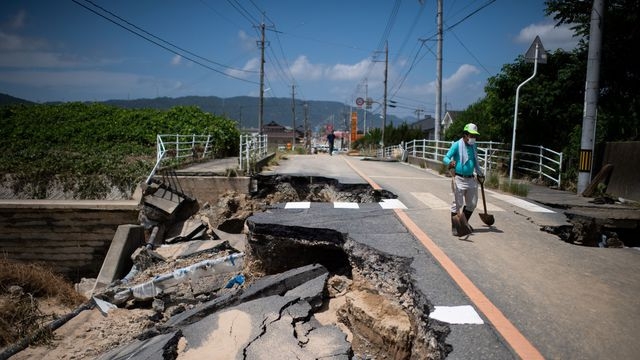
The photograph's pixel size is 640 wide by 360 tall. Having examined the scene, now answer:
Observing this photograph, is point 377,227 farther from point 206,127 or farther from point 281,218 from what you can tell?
point 206,127

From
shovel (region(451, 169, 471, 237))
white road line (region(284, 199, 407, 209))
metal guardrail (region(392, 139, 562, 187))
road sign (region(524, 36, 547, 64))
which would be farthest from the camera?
metal guardrail (region(392, 139, 562, 187))

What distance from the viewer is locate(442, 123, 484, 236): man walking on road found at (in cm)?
619

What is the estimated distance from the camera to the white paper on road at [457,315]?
3.36 m

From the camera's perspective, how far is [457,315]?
345cm

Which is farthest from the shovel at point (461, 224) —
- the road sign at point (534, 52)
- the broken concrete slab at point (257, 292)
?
the road sign at point (534, 52)

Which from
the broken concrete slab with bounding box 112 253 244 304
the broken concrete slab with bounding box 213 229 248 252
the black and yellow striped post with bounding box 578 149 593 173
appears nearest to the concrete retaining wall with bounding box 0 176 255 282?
the broken concrete slab with bounding box 213 229 248 252

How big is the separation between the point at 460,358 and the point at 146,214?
10.4 metres

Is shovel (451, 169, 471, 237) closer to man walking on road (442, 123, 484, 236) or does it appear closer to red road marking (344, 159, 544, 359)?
man walking on road (442, 123, 484, 236)

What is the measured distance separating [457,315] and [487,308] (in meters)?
0.37

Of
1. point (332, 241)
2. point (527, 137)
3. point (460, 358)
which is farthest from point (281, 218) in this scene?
point (527, 137)

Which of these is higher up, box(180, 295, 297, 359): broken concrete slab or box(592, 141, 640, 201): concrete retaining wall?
box(592, 141, 640, 201): concrete retaining wall

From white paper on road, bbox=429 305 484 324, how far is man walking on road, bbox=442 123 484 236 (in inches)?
108

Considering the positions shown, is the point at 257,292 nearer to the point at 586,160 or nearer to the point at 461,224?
the point at 461,224

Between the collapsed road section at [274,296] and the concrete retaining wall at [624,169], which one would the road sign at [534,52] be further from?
the collapsed road section at [274,296]
